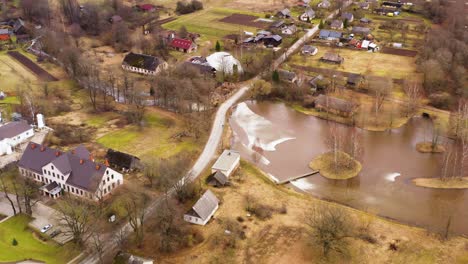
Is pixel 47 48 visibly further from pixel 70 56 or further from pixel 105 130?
pixel 105 130

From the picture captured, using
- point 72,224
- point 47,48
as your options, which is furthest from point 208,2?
point 72,224

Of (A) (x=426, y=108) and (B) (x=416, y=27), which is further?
(B) (x=416, y=27)

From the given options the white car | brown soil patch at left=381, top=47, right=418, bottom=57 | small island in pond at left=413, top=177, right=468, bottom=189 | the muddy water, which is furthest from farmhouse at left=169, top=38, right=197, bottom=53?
the white car

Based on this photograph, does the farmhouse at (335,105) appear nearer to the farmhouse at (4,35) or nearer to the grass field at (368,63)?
the grass field at (368,63)

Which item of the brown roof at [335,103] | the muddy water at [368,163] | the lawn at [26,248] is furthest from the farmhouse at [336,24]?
the lawn at [26,248]

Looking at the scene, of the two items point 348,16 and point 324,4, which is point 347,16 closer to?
point 348,16

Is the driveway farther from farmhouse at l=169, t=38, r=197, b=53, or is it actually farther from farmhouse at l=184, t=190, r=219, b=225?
farmhouse at l=169, t=38, r=197, b=53
